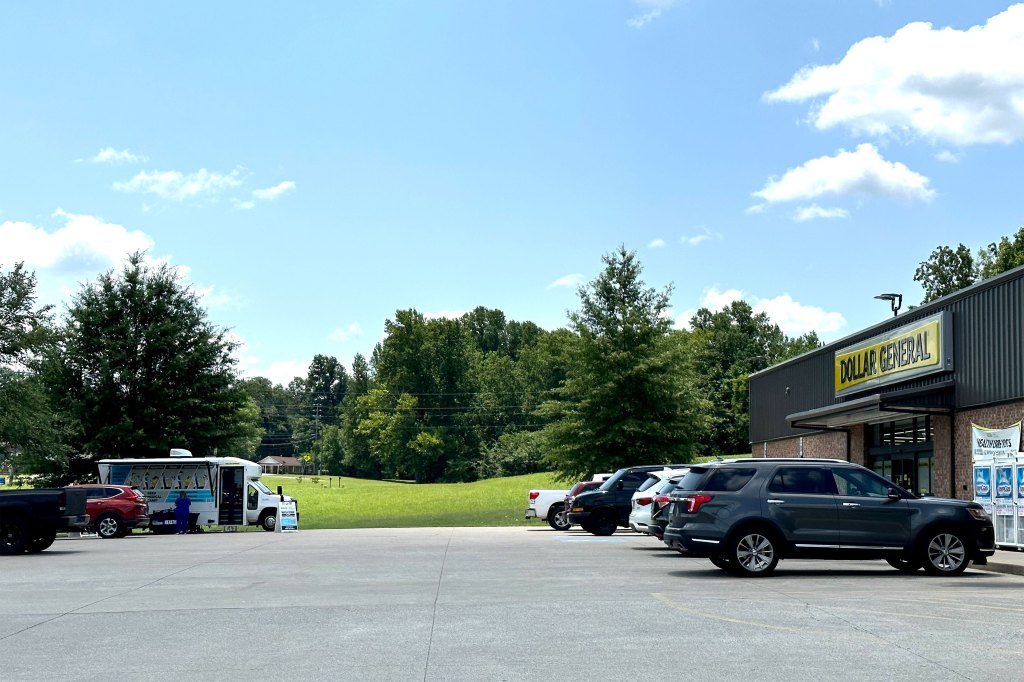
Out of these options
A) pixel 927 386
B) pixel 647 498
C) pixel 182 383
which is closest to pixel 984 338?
pixel 927 386

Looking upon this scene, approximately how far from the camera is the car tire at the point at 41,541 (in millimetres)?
26234

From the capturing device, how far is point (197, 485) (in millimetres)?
40250

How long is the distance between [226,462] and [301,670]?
32552 millimetres

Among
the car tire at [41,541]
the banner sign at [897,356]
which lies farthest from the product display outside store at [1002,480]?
the car tire at [41,541]

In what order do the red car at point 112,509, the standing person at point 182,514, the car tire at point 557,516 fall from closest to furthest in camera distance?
the red car at point 112,509
the car tire at point 557,516
the standing person at point 182,514

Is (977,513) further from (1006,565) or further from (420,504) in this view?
(420,504)

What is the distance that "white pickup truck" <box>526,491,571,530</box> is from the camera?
37625 mm

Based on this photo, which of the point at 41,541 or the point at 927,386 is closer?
the point at 41,541

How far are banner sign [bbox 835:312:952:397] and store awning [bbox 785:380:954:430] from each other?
599mm

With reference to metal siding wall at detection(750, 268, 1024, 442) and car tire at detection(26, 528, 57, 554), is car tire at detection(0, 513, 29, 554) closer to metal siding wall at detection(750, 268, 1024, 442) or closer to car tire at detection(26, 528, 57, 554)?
car tire at detection(26, 528, 57, 554)

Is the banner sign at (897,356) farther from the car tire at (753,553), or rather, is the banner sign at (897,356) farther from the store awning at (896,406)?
the car tire at (753,553)

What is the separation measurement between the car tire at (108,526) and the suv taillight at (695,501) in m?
24.1

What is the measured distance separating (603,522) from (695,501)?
14321mm

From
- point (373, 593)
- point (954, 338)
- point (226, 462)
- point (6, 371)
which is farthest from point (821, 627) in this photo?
point (6, 371)
